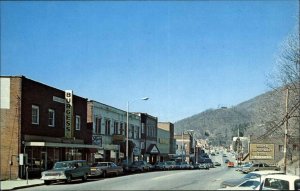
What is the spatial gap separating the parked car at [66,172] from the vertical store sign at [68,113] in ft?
27.2

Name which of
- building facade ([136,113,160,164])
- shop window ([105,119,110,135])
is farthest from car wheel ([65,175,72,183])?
building facade ([136,113,160,164])

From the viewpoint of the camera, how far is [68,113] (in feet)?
145

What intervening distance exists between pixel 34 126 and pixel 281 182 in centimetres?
2424

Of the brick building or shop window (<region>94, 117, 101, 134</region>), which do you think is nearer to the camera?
the brick building

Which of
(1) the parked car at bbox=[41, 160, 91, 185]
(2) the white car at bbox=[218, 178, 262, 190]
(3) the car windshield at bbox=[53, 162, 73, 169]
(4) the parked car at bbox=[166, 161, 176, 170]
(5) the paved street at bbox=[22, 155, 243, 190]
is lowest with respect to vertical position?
(4) the parked car at bbox=[166, 161, 176, 170]

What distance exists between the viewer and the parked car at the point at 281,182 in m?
17.2

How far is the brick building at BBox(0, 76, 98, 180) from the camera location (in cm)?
3453

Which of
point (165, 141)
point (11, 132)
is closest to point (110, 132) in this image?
point (11, 132)

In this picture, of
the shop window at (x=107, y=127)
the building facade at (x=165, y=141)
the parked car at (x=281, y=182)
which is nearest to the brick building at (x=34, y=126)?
the shop window at (x=107, y=127)

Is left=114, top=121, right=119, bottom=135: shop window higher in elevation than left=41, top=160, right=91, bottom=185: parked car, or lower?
higher

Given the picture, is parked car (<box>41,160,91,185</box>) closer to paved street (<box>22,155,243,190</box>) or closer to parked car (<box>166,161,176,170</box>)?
paved street (<box>22,155,243,190</box>)

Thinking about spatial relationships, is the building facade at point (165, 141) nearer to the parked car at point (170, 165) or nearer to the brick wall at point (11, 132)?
the parked car at point (170, 165)

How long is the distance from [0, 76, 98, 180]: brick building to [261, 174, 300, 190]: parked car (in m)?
18.4

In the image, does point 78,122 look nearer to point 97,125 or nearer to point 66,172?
point 97,125
